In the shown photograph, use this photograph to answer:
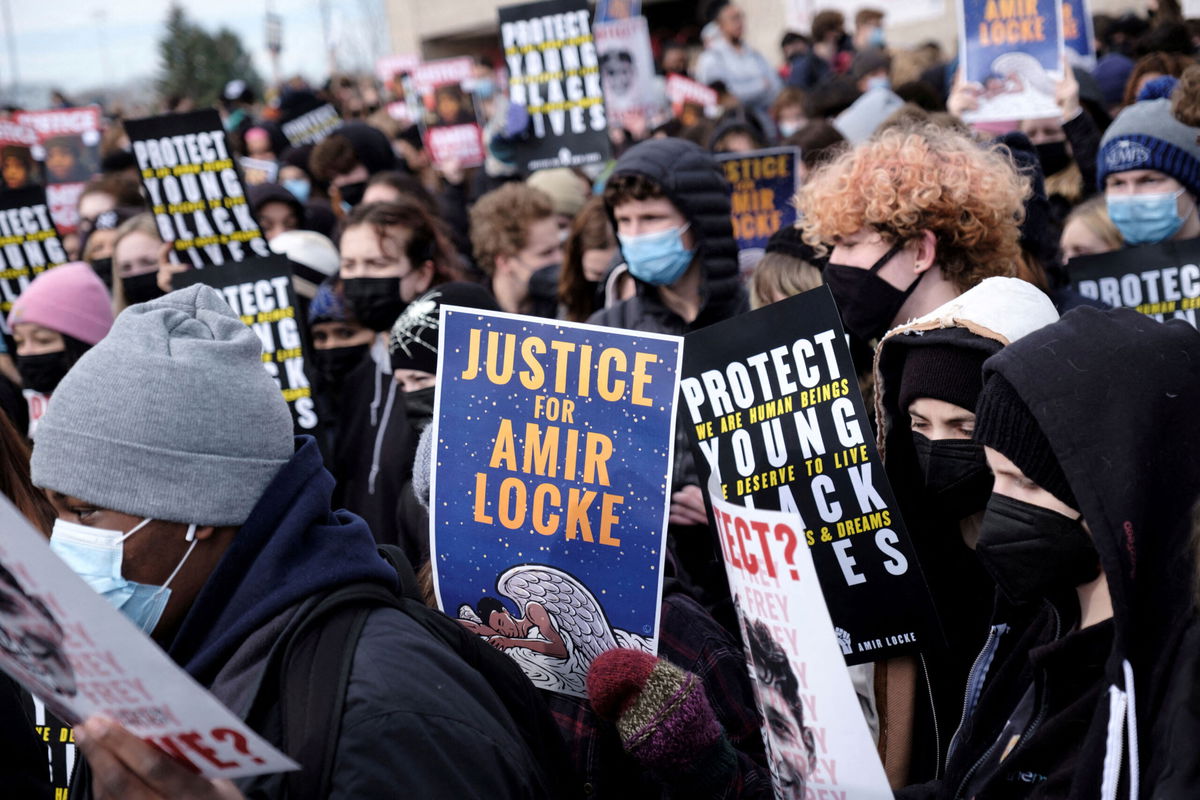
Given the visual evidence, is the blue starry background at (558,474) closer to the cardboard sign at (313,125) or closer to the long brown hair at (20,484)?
the long brown hair at (20,484)

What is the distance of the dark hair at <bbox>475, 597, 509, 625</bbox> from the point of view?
2.74 m

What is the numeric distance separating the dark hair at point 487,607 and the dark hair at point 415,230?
10.4ft

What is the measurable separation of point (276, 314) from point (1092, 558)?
3.94 m

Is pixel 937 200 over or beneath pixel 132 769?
over

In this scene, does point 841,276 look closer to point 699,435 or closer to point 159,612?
point 699,435

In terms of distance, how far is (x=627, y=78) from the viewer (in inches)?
425

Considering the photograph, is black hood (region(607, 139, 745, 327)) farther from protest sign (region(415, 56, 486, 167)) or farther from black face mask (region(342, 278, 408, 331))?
protest sign (region(415, 56, 486, 167))

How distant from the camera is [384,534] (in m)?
4.96

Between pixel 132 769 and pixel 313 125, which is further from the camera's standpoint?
pixel 313 125

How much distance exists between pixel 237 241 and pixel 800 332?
397cm

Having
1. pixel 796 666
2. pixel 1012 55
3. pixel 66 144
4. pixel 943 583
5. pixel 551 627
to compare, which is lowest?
pixel 943 583

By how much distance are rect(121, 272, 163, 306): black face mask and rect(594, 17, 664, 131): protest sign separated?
195 inches

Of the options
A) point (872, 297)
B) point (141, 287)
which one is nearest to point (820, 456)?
point (872, 297)

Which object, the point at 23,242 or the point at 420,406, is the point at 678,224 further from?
the point at 23,242
